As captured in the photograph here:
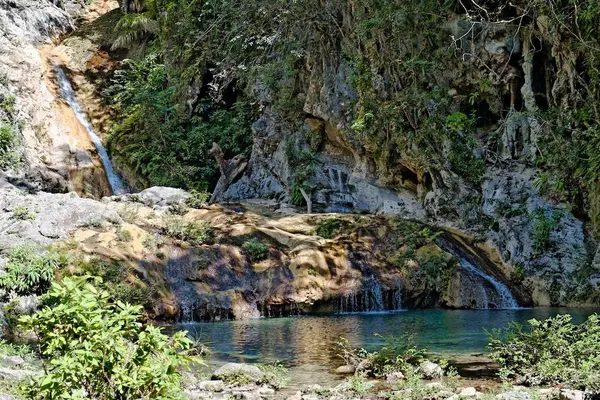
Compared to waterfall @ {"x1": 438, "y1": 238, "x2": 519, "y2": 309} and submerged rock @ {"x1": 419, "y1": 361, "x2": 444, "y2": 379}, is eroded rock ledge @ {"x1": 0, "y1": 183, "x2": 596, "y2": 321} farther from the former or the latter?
submerged rock @ {"x1": 419, "y1": 361, "x2": 444, "y2": 379}

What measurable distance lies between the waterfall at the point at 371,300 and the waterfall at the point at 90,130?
39.8 feet

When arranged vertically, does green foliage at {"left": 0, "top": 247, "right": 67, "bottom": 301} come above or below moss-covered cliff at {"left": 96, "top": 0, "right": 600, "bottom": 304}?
below

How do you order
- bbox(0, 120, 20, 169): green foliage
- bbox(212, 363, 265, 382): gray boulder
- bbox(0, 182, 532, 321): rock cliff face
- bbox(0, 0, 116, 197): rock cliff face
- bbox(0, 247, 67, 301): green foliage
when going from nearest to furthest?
1. bbox(212, 363, 265, 382): gray boulder
2. bbox(0, 247, 67, 301): green foliage
3. bbox(0, 182, 532, 321): rock cliff face
4. bbox(0, 120, 20, 169): green foliage
5. bbox(0, 0, 116, 197): rock cliff face

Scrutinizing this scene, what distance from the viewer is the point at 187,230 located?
1708cm

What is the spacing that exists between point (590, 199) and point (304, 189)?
8.73 meters

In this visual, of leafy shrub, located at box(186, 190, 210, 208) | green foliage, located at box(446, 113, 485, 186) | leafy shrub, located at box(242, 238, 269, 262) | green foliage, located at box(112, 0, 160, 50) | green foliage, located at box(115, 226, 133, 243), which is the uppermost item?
green foliage, located at box(112, 0, 160, 50)

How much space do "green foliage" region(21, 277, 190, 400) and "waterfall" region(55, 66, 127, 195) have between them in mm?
21022

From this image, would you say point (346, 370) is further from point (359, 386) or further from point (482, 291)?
point (482, 291)

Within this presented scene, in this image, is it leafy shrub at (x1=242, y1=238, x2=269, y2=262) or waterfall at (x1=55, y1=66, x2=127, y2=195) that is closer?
leafy shrub at (x1=242, y1=238, x2=269, y2=262)


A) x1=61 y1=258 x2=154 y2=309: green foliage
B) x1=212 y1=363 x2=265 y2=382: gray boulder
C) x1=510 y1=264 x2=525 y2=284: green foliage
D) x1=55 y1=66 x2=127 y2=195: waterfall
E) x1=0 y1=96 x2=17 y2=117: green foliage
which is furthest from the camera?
x1=55 y1=66 x2=127 y2=195: waterfall

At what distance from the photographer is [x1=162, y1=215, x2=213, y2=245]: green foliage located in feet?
55.2

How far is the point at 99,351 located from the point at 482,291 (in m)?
13.3

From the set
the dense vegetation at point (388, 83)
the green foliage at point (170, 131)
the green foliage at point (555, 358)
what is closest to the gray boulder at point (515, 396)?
the green foliage at point (555, 358)

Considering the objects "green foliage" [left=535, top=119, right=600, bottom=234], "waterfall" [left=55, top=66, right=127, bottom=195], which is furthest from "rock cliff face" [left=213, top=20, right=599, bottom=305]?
"waterfall" [left=55, top=66, right=127, bottom=195]
